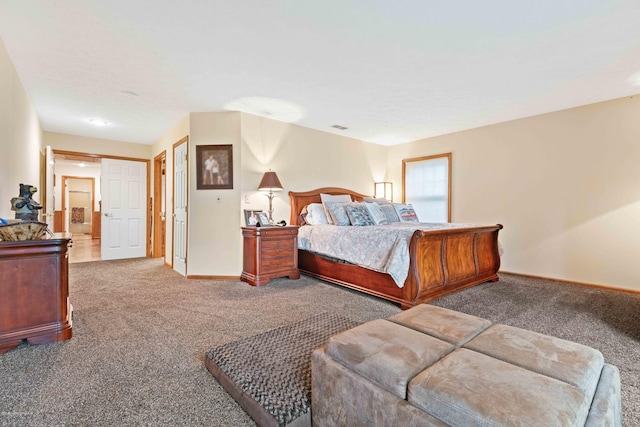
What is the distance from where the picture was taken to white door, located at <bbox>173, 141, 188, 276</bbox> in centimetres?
443

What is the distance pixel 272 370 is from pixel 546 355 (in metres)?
1.32

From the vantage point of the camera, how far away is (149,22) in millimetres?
2213

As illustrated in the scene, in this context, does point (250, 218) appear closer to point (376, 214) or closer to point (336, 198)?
point (336, 198)

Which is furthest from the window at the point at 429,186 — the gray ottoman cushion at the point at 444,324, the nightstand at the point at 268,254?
the gray ottoman cushion at the point at 444,324

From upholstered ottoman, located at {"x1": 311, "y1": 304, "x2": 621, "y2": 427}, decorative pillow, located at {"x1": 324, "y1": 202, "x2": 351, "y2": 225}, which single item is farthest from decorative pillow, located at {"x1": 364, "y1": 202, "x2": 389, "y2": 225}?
upholstered ottoman, located at {"x1": 311, "y1": 304, "x2": 621, "y2": 427}

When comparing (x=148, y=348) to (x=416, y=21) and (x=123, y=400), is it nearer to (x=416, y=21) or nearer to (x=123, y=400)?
(x=123, y=400)

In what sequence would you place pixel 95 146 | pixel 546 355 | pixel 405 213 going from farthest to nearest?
Answer: pixel 95 146 < pixel 405 213 < pixel 546 355

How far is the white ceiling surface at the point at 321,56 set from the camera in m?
2.11

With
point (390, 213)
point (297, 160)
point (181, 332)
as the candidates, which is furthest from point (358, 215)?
point (181, 332)

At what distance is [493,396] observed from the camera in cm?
86

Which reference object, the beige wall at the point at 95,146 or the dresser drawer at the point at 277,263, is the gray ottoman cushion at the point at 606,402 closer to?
the dresser drawer at the point at 277,263

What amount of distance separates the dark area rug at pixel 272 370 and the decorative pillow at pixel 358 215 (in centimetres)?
193

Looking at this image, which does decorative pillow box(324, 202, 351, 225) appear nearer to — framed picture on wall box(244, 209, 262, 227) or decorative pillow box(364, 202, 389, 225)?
decorative pillow box(364, 202, 389, 225)

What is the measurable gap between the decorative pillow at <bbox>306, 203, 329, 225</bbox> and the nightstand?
384 mm
